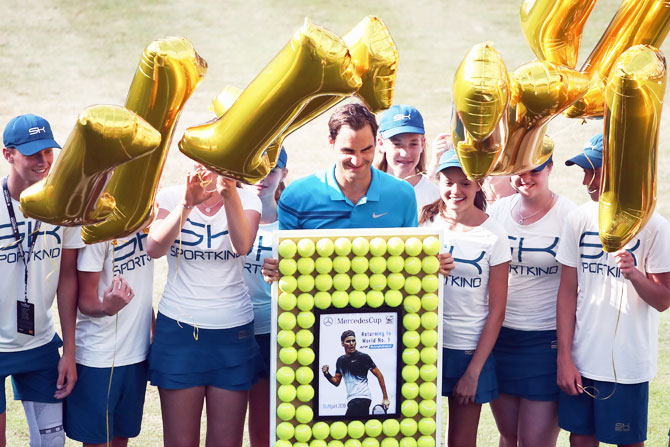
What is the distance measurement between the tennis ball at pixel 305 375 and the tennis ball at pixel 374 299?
261mm

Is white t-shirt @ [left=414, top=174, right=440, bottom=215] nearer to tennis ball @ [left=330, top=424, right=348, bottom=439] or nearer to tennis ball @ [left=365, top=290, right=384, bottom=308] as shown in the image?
tennis ball @ [left=365, top=290, right=384, bottom=308]

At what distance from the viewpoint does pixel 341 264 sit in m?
2.50

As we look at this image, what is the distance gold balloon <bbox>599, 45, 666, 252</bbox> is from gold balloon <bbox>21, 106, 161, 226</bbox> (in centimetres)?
66

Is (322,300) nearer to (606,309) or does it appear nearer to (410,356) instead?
(410,356)

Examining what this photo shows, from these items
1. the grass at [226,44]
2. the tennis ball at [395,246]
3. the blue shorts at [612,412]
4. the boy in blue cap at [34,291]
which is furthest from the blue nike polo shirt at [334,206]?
the grass at [226,44]

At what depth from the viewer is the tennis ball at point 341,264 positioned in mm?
2498

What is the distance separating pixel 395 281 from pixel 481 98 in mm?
1364

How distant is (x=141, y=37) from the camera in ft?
33.7

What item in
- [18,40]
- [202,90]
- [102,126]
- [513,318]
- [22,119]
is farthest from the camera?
[18,40]

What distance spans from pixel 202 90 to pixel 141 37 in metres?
1.24

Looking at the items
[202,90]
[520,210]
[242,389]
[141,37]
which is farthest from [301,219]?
[141,37]

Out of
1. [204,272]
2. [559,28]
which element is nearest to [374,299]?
[204,272]

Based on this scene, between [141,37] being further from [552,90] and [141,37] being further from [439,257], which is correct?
[552,90]

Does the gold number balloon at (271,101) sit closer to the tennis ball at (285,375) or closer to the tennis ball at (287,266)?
the tennis ball at (287,266)
